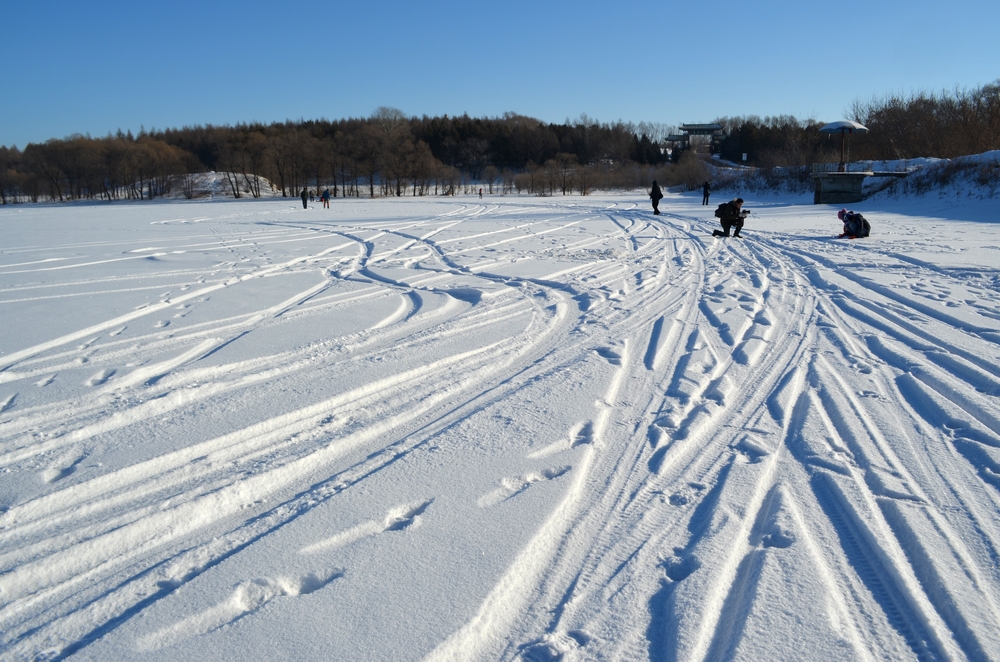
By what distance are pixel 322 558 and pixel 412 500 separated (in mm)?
595

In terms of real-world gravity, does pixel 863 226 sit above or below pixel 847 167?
below

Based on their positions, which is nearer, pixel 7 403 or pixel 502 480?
pixel 502 480

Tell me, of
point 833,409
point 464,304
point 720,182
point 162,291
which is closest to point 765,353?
point 833,409

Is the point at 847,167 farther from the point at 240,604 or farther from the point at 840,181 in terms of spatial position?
the point at 240,604

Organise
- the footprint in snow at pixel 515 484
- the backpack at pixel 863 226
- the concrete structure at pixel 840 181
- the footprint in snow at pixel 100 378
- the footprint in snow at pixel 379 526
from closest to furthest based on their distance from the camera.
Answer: the footprint in snow at pixel 379 526 → the footprint in snow at pixel 515 484 → the footprint in snow at pixel 100 378 → the backpack at pixel 863 226 → the concrete structure at pixel 840 181

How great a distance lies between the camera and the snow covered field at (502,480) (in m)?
2.30

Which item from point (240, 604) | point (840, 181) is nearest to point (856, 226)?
point (240, 604)

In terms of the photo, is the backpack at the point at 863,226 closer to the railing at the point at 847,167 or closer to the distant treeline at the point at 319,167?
the railing at the point at 847,167

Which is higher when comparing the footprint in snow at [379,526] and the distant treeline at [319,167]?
the distant treeline at [319,167]

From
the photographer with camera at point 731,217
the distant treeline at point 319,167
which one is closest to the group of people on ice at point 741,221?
the photographer with camera at point 731,217

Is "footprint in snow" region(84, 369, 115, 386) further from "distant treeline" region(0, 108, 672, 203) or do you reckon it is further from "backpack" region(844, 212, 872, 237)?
"distant treeline" region(0, 108, 672, 203)

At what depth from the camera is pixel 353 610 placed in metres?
2.36

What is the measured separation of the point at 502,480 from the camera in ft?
11.0

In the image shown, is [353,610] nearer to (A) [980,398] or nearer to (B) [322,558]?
(B) [322,558]
